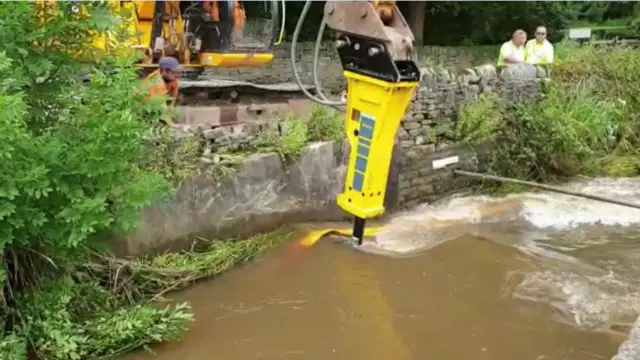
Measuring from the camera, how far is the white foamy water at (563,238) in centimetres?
611

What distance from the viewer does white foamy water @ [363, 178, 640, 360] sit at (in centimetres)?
611

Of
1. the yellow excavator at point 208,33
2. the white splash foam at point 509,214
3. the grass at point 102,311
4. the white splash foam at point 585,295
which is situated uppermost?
the yellow excavator at point 208,33

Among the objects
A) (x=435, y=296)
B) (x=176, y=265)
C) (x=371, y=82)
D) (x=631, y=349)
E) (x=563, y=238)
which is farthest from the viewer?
(x=563, y=238)

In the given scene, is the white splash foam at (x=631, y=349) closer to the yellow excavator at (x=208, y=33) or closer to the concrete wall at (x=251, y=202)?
the concrete wall at (x=251, y=202)

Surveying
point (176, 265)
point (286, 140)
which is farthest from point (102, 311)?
point (286, 140)

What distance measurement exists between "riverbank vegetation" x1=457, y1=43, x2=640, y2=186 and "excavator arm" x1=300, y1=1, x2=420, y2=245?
11.6ft

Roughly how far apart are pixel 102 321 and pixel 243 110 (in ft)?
16.9

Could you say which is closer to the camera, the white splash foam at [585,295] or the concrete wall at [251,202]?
the white splash foam at [585,295]

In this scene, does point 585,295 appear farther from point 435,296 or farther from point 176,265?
point 176,265

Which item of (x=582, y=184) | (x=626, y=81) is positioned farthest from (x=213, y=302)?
(x=626, y=81)

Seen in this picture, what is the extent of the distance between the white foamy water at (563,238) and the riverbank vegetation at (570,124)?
36 cm

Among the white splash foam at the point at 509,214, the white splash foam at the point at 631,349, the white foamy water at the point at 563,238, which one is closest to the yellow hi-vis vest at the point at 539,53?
the white foamy water at the point at 563,238

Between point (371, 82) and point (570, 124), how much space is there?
4.84m

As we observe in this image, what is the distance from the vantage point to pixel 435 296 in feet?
20.3
